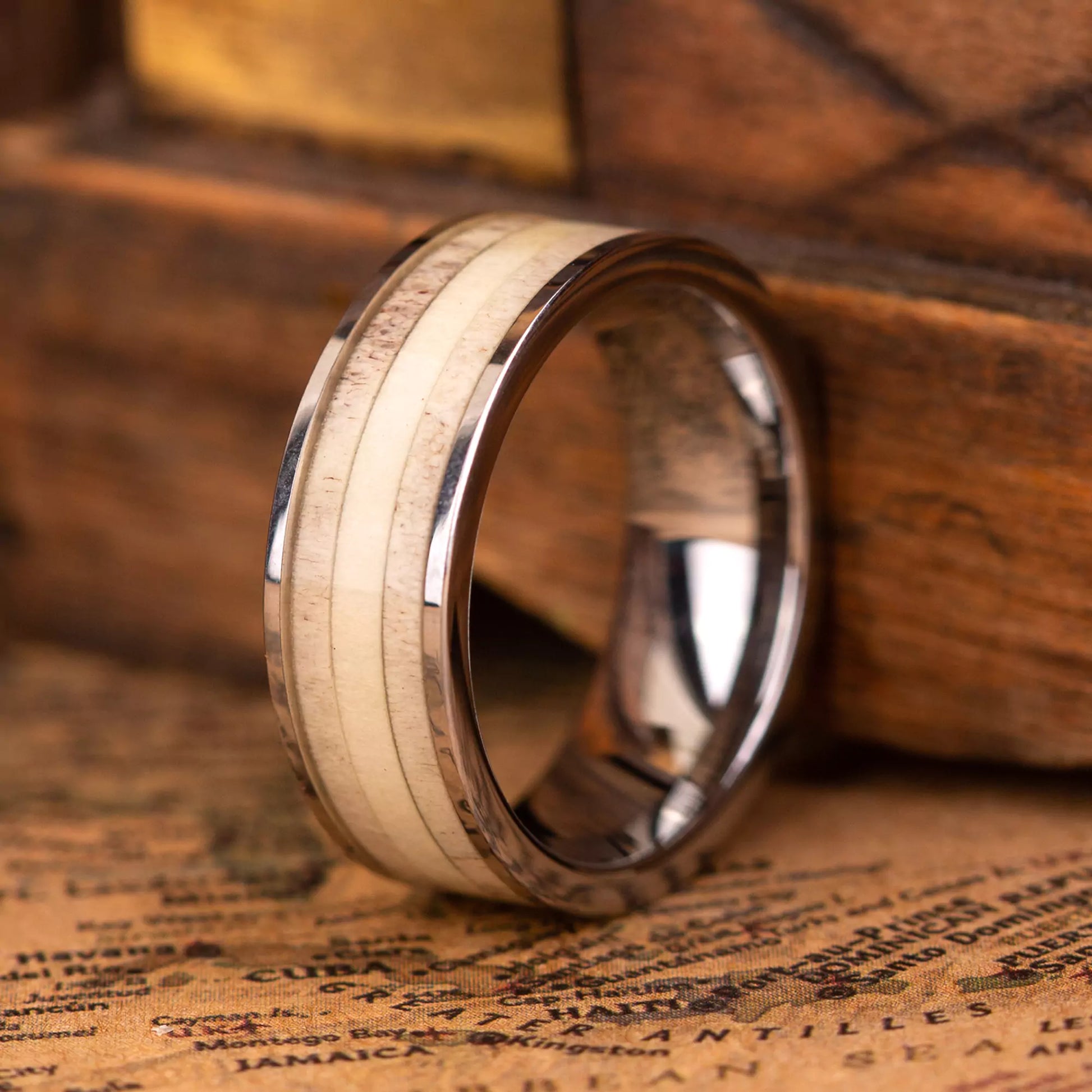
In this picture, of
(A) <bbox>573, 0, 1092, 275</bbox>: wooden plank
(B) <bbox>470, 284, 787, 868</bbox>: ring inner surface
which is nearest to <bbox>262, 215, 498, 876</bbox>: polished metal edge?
(B) <bbox>470, 284, 787, 868</bbox>: ring inner surface

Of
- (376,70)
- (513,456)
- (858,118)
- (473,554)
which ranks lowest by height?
(473,554)

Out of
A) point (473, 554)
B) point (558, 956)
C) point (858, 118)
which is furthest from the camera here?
point (858, 118)

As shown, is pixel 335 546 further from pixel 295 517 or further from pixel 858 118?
pixel 858 118

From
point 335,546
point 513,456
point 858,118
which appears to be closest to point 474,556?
point 335,546

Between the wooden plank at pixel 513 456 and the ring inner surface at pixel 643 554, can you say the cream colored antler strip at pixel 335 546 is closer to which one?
the ring inner surface at pixel 643 554

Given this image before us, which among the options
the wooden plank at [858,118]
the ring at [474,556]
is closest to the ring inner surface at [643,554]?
the ring at [474,556]

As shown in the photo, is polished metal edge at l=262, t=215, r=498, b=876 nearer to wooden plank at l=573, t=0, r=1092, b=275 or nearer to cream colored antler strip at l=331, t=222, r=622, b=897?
cream colored antler strip at l=331, t=222, r=622, b=897
